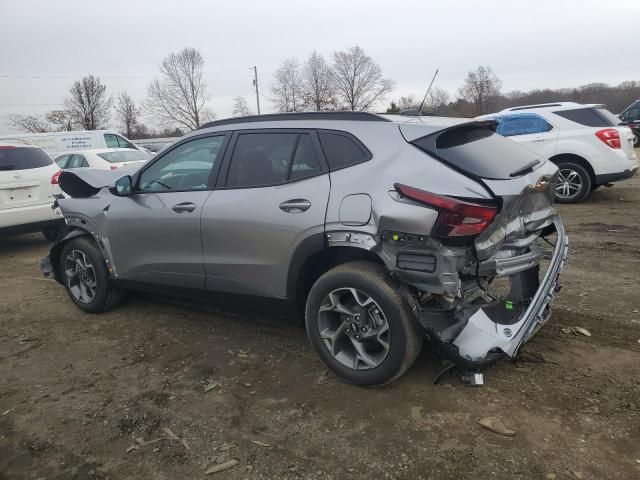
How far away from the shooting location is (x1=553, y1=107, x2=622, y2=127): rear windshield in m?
8.88

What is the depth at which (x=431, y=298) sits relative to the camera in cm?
302

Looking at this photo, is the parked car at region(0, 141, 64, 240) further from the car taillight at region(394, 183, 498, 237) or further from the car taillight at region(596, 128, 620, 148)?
the car taillight at region(596, 128, 620, 148)

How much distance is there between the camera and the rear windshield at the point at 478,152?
3000mm

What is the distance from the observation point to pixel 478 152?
316cm

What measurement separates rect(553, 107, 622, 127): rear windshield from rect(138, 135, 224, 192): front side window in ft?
24.7

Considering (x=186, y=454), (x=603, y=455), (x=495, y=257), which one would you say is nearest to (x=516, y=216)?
(x=495, y=257)

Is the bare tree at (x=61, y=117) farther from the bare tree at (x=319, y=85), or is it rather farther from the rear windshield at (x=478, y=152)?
the rear windshield at (x=478, y=152)

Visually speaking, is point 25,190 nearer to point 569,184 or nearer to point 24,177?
point 24,177

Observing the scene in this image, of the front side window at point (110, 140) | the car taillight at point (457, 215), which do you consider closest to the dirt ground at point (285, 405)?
the car taillight at point (457, 215)

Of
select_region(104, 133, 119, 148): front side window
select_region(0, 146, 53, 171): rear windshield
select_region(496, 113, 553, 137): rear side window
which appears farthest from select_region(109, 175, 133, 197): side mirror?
select_region(104, 133, 119, 148): front side window

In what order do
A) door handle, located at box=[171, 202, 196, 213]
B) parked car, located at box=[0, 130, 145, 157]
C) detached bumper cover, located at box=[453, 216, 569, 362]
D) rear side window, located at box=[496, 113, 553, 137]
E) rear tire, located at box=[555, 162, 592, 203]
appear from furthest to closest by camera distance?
parked car, located at box=[0, 130, 145, 157] < rear side window, located at box=[496, 113, 553, 137] < rear tire, located at box=[555, 162, 592, 203] < door handle, located at box=[171, 202, 196, 213] < detached bumper cover, located at box=[453, 216, 569, 362]

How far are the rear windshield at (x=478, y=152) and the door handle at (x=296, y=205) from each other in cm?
78

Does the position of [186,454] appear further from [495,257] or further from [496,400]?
[495,257]

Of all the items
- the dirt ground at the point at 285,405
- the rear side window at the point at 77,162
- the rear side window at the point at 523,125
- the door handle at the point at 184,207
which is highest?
the rear side window at the point at 523,125
